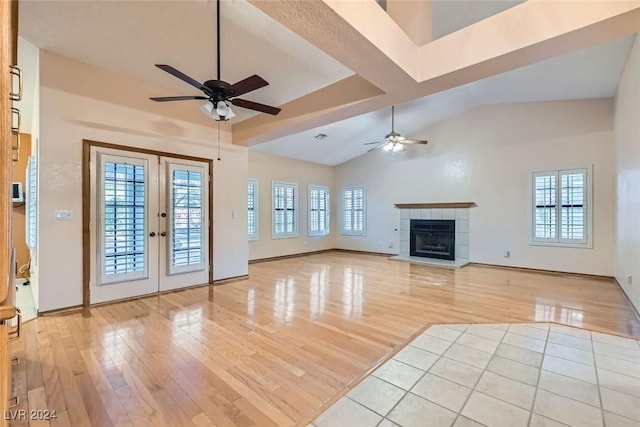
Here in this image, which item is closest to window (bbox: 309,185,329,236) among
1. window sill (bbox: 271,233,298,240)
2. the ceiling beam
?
window sill (bbox: 271,233,298,240)

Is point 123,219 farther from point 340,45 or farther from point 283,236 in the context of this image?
point 283,236

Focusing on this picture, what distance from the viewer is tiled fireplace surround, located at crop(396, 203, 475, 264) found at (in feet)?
23.0

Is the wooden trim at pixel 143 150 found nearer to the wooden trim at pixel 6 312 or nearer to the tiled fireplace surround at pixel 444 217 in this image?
the wooden trim at pixel 6 312

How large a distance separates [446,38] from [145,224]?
15.0 ft

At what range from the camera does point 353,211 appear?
365 inches

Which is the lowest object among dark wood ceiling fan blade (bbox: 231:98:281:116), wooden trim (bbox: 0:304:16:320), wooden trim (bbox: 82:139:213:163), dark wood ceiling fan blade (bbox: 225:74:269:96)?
wooden trim (bbox: 0:304:16:320)

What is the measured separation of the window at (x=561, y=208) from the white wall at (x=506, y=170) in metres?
0.13

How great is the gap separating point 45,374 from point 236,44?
3.64m

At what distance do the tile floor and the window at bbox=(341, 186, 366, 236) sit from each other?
618cm

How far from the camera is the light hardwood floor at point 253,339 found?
194 cm

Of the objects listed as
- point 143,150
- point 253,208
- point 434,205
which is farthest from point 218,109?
point 434,205

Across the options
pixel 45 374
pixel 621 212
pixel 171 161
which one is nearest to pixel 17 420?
pixel 45 374

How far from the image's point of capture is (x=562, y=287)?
4.80m

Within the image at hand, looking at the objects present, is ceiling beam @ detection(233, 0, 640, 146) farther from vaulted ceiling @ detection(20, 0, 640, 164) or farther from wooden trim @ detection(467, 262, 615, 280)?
wooden trim @ detection(467, 262, 615, 280)
